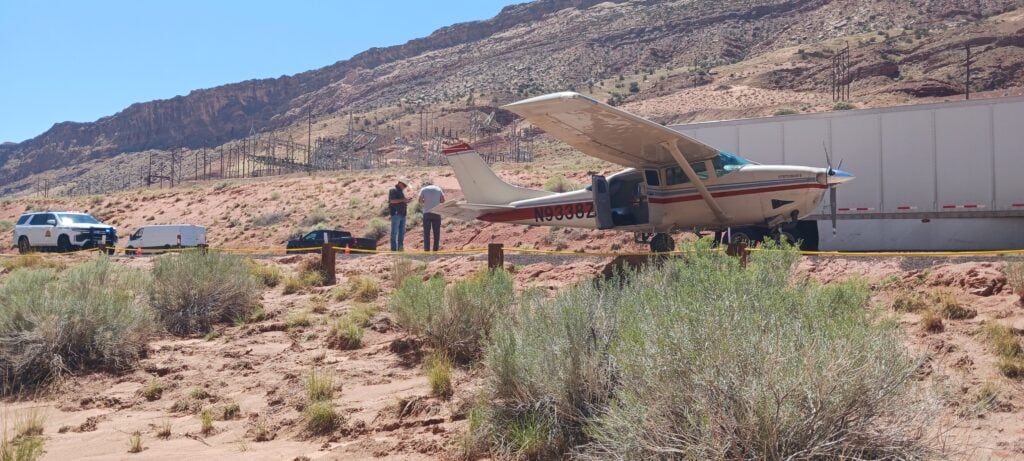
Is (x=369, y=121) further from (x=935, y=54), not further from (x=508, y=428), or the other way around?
(x=508, y=428)

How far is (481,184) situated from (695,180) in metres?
5.32

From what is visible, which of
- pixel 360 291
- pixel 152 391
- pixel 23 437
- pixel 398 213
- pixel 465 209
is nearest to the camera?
pixel 23 437

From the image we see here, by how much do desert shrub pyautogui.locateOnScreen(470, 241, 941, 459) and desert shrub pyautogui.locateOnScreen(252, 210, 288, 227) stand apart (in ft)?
107

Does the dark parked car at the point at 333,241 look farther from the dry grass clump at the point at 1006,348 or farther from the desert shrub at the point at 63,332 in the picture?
the dry grass clump at the point at 1006,348

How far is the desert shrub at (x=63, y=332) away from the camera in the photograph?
8.06m

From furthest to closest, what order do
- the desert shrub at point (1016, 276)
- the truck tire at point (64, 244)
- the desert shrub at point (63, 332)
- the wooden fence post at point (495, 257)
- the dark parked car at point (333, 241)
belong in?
the truck tire at point (64, 244) → the dark parked car at point (333, 241) → the wooden fence post at point (495, 257) → the desert shrub at point (1016, 276) → the desert shrub at point (63, 332)

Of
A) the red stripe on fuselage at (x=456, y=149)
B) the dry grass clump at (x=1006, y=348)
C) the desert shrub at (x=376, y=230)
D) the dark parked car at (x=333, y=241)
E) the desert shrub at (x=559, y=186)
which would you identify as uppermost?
the red stripe on fuselage at (x=456, y=149)

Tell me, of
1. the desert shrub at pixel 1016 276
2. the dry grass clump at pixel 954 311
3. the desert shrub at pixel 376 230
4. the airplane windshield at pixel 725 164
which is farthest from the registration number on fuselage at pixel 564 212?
the desert shrub at pixel 376 230

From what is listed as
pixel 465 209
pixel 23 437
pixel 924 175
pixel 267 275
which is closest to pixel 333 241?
pixel 465 209

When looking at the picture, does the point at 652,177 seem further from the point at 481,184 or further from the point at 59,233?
the point at 59,233

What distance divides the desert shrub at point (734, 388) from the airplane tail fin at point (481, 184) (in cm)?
1080

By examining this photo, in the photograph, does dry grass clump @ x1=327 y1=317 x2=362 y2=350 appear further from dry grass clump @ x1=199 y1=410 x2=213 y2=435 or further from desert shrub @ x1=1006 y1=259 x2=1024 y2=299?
desert shrub @ x1=1006 y1=259 x2=1024 y2=299

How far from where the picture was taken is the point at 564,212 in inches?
590

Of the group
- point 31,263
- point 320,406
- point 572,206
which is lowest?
point 320,406
